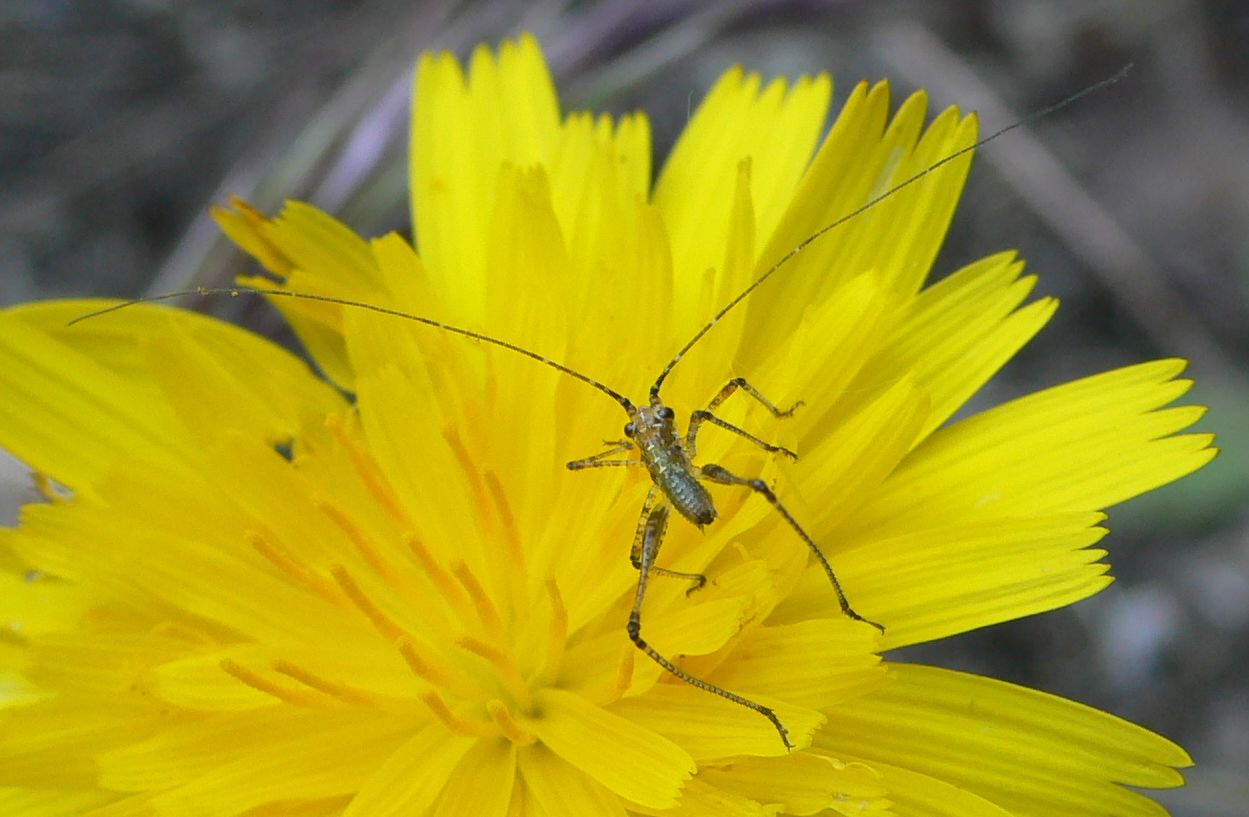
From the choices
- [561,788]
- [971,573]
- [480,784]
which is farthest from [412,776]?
[971,573]

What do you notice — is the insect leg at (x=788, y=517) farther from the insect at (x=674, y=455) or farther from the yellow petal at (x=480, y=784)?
the yellow petal at (x=480, y=784)

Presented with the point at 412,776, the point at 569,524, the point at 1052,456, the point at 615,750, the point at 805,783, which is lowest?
the point at 412,776

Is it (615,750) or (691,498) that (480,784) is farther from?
(691,498)

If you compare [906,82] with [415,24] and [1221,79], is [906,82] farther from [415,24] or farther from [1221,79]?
[415,24]

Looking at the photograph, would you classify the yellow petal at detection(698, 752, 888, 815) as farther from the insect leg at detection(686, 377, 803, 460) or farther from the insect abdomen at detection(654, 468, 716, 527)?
the insect leg at detection(686, 377, 803, 460)

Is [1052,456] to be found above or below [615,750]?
above

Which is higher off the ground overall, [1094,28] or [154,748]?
[1094,28]

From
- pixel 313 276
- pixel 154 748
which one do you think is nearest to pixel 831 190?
pixel 313 276
